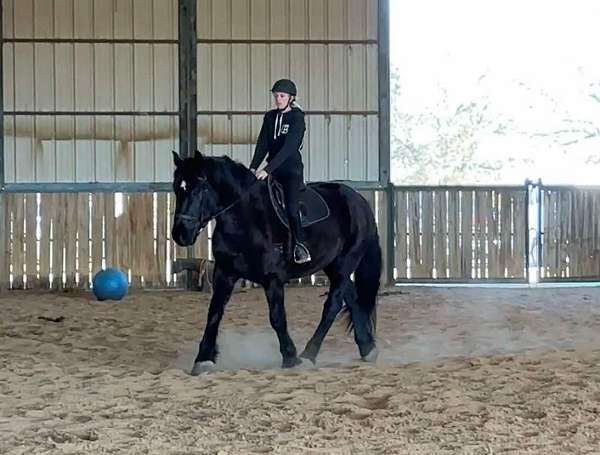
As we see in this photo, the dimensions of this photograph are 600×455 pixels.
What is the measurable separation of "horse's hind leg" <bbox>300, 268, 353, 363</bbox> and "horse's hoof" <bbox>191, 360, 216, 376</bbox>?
2.45ft

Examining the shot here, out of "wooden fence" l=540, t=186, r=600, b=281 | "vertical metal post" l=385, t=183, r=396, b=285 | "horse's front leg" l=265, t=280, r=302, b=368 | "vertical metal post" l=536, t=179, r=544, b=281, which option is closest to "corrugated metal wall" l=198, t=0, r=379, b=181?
"vertical metal post" l=385, t=183, r=396, b=285

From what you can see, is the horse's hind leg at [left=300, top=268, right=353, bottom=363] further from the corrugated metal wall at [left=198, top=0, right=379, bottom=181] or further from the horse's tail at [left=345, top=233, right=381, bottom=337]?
the corrugated metal wall at [left=198, top=0, right=379, bottom=181]

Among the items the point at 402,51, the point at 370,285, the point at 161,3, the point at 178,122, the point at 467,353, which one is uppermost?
the point at 402,51

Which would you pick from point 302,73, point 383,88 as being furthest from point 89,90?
point 383,88

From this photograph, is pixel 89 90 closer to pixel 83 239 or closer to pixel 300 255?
pixel 83 239

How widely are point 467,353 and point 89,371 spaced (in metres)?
2.73

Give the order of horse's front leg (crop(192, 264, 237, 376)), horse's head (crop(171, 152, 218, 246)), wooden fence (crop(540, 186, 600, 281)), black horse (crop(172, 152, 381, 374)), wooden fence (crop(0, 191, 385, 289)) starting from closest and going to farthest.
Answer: horse's head (crop(171, 152, 218, 246)), black horse (crop(172, 152, 381, 374)), horse's front leg (crop(192, 264, 237, 376)), wooden fence (crop(0, 191, 385, 289)), wooden fence (crop(540, 186, 600, 281))

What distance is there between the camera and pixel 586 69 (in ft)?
83.7

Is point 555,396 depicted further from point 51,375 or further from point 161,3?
point 161,3

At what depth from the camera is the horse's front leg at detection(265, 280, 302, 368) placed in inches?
233

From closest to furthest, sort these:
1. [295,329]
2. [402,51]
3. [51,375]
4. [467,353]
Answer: [51,375] → [467,353] → [295,329] → [402,51]

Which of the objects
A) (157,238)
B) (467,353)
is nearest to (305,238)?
(467,353)

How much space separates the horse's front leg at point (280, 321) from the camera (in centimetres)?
592

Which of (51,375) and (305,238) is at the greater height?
(305,238)
